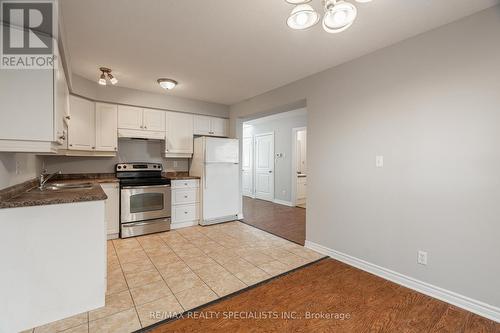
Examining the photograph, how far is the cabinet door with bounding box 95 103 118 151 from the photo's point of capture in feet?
12.0

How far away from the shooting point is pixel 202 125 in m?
4.67

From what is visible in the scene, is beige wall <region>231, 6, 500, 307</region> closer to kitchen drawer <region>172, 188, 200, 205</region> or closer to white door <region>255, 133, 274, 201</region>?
kitchen drawer <region>172, 188, 200, 205</region>

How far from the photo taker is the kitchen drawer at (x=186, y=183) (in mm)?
4121

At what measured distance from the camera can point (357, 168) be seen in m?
2.69

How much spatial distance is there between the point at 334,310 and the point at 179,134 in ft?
12.3

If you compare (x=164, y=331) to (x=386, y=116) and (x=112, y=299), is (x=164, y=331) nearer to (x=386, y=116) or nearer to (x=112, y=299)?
(x=112, y=299)

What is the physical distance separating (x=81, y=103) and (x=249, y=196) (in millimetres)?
5372

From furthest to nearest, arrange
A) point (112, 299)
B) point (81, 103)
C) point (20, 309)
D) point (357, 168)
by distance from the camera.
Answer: point (81, 103), point (357, 168), point (112, 299), point (20, 309)

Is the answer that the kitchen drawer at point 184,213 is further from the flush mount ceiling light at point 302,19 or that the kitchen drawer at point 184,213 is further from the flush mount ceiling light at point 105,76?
the flush mount ceiling light at point 302,19

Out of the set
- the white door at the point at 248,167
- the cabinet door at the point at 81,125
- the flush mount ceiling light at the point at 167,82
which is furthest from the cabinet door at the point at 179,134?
the white door at the point at 248,167

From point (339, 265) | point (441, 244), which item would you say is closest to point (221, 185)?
point (339, 265)

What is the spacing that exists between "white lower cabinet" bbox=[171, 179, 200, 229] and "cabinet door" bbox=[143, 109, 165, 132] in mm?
1040

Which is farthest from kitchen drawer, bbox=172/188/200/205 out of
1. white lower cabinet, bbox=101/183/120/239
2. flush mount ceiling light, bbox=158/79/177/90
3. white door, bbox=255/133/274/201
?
white door, bbox=255/133/274/201

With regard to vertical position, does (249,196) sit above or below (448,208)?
below
